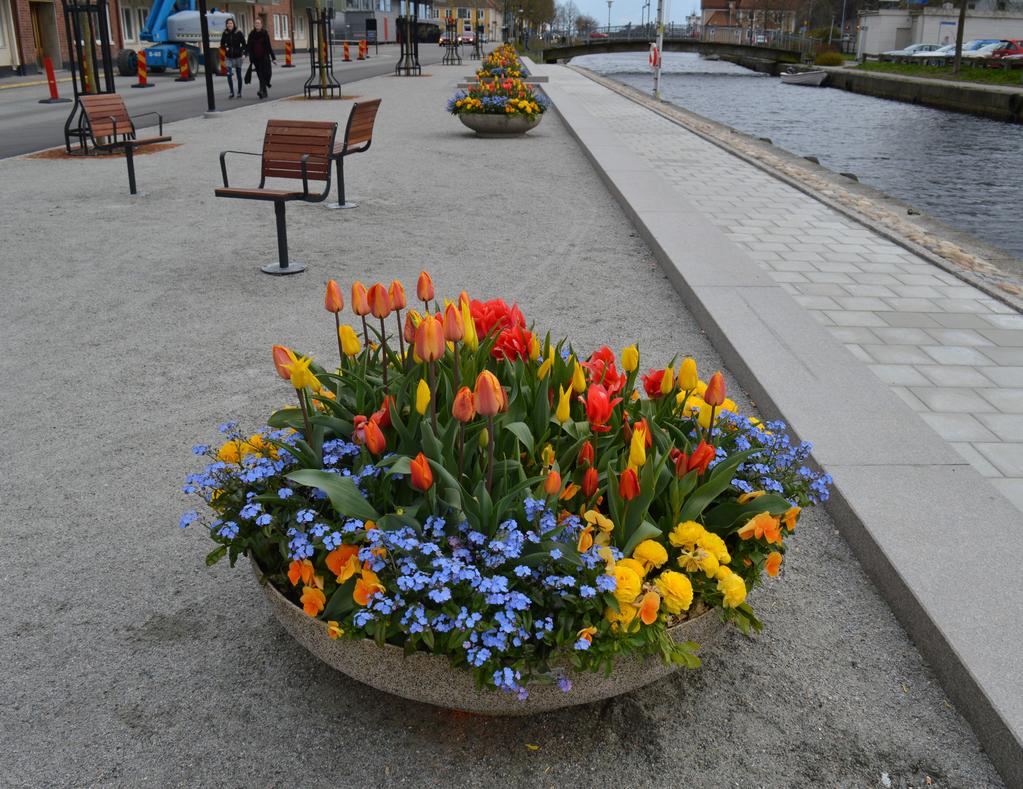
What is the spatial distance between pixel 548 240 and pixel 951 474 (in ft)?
18.0

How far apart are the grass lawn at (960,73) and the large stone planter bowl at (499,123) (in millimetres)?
31074

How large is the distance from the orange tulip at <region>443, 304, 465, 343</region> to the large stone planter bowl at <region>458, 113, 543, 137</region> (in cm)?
1412

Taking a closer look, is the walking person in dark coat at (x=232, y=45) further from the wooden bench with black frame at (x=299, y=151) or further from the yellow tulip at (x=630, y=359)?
the yellow tulip at (x=630, y=359)

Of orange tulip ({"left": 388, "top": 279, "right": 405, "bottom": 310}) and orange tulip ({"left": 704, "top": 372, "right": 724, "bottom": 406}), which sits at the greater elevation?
orange tulip ({"left": 388, "top": 279, "right": 405, "bottom": 310})

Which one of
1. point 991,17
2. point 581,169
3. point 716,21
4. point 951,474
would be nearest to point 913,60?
point 991,17

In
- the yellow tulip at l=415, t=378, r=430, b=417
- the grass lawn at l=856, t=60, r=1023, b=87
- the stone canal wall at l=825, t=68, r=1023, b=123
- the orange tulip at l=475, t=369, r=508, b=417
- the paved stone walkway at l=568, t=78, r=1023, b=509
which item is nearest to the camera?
the orange tulip at l=475, t=369, r=508, b=417

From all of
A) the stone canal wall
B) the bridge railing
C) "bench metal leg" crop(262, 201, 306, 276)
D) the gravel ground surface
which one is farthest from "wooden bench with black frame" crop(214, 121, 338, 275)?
the bridge railing

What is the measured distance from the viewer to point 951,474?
3.94 m

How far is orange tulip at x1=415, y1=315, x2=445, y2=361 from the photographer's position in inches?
99.0

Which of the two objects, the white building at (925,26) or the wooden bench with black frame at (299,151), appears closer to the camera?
the wooden bench with black frame at (299,151)

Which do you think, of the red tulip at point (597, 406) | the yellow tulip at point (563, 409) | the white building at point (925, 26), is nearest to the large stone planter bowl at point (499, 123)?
the yellow tulip at point (563, 409)

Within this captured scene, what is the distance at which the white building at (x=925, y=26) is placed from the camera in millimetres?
72812

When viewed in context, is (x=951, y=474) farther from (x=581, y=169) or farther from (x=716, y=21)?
(x=716, y=21)

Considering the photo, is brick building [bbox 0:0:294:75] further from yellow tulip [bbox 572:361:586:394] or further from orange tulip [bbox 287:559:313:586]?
orange tulip [bbox 287:559:313:586]
